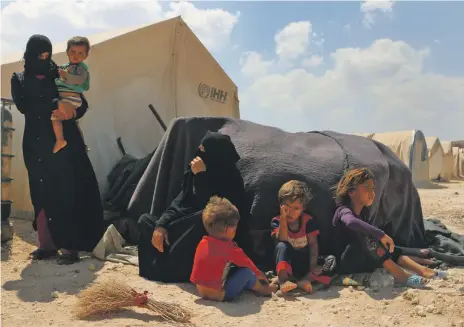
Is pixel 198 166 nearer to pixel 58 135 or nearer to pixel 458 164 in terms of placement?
pixel 58 135

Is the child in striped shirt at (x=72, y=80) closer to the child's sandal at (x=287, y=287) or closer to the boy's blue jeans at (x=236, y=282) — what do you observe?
the boy's blue jeans at (x=236, y=282)

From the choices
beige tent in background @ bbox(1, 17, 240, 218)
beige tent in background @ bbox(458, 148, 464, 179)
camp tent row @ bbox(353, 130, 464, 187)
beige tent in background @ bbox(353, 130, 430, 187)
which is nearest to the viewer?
beige tent in background @ bbox(1, 17, 240, 218)

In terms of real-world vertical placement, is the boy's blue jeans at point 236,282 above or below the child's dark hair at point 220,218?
below

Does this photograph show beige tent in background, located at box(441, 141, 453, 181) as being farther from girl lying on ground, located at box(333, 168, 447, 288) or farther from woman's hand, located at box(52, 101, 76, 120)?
woman's hand, located at box(52, 101, 76, 120)

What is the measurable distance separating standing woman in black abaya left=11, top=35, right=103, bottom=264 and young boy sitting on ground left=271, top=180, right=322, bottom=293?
1.60 meters

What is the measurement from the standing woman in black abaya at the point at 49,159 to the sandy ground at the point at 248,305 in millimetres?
345

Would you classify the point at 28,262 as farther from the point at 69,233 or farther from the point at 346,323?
the point at 346,323

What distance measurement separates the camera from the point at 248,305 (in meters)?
2.74

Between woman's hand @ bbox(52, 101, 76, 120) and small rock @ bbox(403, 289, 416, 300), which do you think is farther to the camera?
woman's hand @ bbox(52, 101, 76, 120)

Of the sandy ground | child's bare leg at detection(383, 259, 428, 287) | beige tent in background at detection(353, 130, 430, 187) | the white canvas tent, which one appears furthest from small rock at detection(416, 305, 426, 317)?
the white canvas tent

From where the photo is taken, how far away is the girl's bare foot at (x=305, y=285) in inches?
115

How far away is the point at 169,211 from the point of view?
10.6 feet

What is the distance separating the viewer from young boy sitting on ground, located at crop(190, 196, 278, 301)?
109 inches

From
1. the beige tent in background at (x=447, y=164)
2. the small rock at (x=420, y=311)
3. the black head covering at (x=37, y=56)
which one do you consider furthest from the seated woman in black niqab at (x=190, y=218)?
the beige tent in background at (x=447, y=164)
